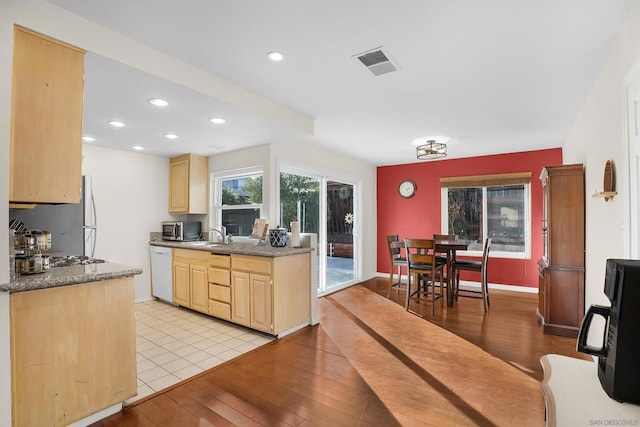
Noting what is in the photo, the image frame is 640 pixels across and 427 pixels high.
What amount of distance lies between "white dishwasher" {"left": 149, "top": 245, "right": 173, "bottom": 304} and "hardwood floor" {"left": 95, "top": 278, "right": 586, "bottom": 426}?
84.2 inches

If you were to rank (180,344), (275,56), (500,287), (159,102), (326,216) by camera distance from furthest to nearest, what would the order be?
(500,287)
(326,216)
(180,344)
(159,102)
(275,56)

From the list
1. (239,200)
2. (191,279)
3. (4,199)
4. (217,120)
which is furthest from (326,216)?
(4,199)

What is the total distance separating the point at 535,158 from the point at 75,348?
627 centimetres

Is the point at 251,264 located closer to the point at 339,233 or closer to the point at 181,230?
the point at 181,230

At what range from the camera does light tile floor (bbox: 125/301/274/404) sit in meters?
2.51

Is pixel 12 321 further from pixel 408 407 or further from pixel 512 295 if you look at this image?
pixel 512 295

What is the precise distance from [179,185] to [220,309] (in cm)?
216

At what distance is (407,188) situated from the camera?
6.37 metres

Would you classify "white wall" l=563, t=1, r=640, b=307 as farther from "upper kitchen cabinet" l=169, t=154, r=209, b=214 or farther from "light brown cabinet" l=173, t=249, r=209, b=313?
"upper kitchen cabinet" l=169, t=154, r=209, b=214

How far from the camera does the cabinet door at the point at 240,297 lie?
11.3 ft

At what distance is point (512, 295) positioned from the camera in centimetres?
502

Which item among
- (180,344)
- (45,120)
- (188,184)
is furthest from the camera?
(188,184)

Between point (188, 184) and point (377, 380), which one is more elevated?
point (188, 184)

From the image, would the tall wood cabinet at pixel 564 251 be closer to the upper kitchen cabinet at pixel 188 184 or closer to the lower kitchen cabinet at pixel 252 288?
the lower kitchen cabinet at pixel 252 288
